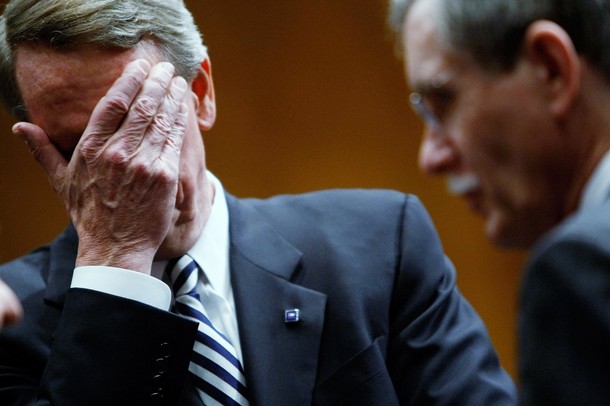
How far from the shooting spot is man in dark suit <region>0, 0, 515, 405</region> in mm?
1652

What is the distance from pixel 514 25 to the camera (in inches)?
45.9

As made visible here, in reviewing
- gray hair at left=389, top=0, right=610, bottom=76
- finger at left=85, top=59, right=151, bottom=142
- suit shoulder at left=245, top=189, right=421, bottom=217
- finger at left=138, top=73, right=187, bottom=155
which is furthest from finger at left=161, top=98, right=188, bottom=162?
gray hair at left=389, top=0, right=610, bottom=76

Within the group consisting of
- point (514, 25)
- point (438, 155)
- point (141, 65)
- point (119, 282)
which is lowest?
point (119, 282)

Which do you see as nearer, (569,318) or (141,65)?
(569,318)

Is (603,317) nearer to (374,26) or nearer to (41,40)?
(41,40)

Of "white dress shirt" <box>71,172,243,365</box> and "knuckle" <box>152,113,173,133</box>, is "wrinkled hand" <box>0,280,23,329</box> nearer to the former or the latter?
"white dress shirt" <box>71,172,243,365</box>

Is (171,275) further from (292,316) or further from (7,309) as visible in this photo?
(7,309)

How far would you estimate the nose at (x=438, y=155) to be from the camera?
1.35 meters

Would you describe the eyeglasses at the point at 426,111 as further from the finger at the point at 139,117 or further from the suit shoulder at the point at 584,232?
the finger at the point at 139,117

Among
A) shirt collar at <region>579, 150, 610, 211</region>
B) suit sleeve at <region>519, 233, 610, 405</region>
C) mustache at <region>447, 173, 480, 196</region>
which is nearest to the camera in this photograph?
suit sleeve at <region>519, 233, 610, 405</region>

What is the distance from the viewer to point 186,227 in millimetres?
1858

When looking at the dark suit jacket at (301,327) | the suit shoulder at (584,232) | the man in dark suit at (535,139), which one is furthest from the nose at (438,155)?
the dark suit jacket at (301,327)

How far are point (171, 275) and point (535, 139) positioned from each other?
93 centimetres

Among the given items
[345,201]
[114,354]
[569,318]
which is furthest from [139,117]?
[569,318]
